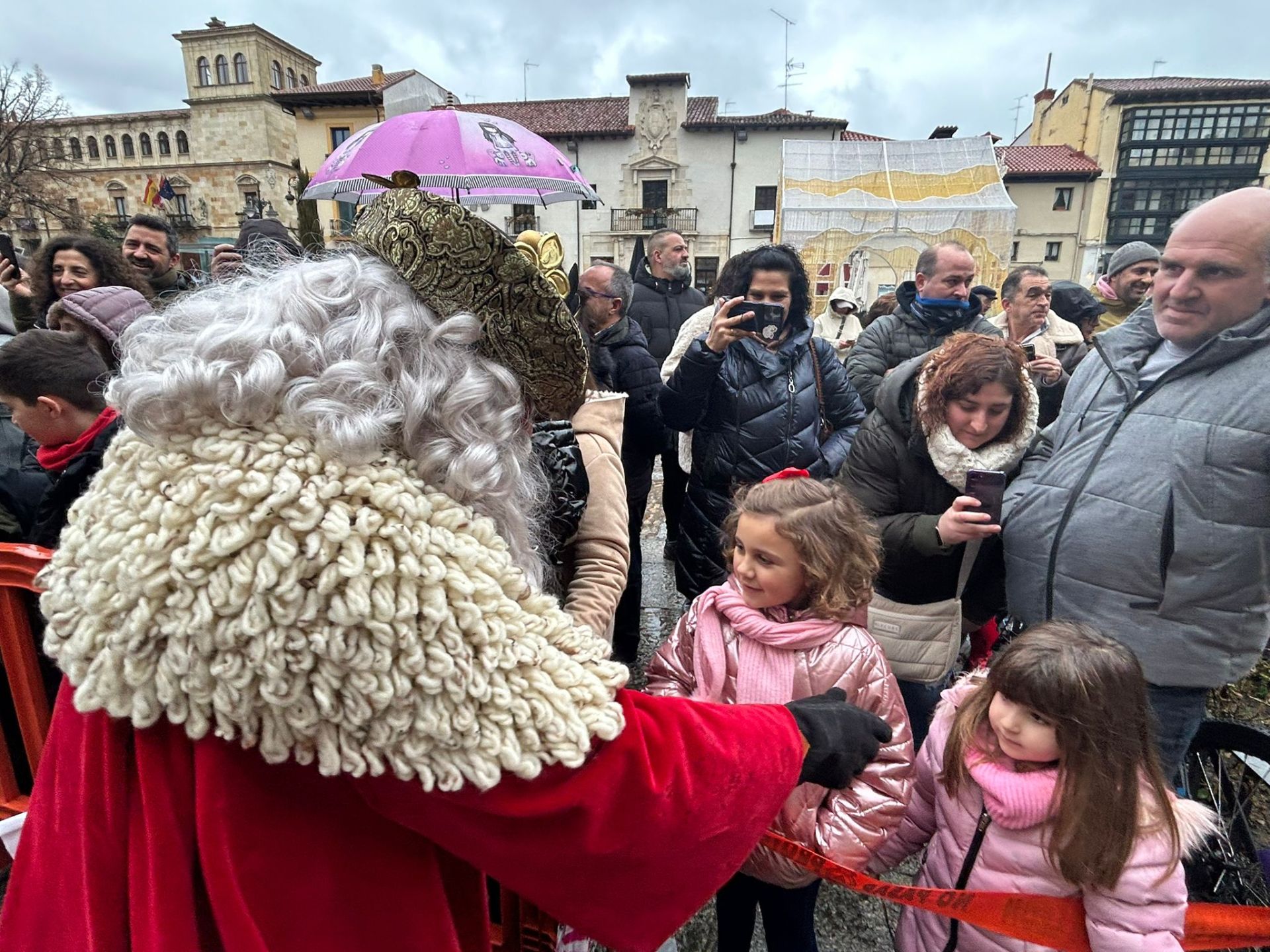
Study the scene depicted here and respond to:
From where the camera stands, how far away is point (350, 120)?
32812 mm

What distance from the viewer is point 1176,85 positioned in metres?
33.6

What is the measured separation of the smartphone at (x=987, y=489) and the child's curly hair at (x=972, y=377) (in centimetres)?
28

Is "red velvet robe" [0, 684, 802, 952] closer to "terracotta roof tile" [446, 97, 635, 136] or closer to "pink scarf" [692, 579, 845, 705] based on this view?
"pink scarf" [692, 579, 845, 705]

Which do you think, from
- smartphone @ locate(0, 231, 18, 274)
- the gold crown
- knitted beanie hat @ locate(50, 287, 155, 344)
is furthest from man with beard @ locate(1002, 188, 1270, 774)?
smartphone @ locate(0, 231, 18, 274)

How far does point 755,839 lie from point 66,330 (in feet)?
10.7

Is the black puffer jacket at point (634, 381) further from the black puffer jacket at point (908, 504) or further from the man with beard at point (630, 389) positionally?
the black puffer jacket at point (908, 504)

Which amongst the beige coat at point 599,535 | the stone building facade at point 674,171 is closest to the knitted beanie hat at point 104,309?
the beige coat at point 599,535

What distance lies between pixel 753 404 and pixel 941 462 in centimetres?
96

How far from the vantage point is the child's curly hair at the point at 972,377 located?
6.59ft

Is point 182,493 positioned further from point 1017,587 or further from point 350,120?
point 350,120

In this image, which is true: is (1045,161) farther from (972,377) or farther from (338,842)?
(338,842)

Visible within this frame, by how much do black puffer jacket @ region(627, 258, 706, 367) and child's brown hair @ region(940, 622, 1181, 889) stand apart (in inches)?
163

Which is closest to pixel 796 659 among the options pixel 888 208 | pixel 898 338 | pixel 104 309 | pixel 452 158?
pixel 898 338

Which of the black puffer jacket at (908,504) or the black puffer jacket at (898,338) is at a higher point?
the black puffer jacket at (898,338)
